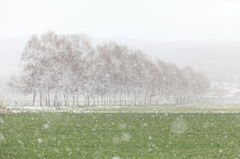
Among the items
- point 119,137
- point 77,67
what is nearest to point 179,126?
point 119,137

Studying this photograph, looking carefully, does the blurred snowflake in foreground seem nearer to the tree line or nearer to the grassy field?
the grassy field

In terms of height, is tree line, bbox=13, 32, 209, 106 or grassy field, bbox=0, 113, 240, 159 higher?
tree line, bbox=13, 32, 209, 106

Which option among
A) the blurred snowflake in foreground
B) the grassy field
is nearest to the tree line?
the grassy field

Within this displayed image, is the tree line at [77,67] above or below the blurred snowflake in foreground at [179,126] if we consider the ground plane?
above

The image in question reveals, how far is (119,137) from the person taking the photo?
24203 mm

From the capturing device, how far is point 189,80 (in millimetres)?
150250

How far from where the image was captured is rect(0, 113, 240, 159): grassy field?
1939cm

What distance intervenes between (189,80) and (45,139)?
432 ft

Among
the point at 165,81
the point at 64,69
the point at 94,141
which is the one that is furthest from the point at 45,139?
the point at 165,81

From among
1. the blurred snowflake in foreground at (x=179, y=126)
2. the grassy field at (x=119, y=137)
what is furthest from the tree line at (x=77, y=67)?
the blurred snowflake in foreground at (x=179, y=126)

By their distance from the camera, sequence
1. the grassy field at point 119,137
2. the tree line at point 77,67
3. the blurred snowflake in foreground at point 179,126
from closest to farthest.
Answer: the grassy field at point 119,137 → the blurred snowflake in foreground at point 179,126 → the tree line at point 77,67

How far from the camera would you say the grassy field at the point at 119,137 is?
63.6 feet

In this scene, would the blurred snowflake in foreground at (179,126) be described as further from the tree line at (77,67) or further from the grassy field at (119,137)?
the tree line at (77,67)

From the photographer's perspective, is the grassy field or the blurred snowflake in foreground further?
the blurred snowflake in foreground
